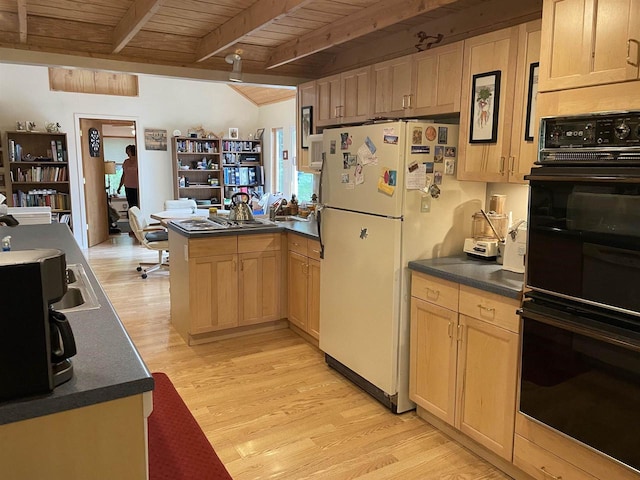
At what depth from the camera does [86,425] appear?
1.14 meters

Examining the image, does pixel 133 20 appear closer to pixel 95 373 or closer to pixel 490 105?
pixel 490 105

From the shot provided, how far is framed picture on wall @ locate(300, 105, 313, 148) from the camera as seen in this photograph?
14.4 feet

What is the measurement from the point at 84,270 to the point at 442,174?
6.29 ft

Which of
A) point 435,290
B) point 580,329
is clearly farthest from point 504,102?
point 580,329

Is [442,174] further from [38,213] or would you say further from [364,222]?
[38,213]

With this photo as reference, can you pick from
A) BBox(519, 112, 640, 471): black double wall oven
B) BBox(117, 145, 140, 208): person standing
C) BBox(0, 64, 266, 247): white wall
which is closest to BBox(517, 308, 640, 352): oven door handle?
BBox(519, 112, 640, 471): black double wall oven

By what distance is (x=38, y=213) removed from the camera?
15.5ft

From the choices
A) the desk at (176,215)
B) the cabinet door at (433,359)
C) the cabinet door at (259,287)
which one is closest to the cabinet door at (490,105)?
the cabinet door at (433,359)

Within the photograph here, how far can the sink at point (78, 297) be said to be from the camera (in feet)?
5.68

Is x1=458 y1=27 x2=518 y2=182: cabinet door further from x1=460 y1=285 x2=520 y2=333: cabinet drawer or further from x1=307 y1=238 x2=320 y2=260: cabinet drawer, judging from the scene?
x1=307 y1=238 x2=320 y2=260: cabinet drawer

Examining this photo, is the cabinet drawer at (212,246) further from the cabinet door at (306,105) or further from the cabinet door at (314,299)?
the cabinet door at (306,105)

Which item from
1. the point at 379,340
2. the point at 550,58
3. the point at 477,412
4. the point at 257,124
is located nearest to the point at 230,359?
the point at 379,340

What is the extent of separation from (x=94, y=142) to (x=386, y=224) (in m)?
6.99

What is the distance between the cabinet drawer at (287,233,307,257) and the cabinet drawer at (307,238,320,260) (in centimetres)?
6
